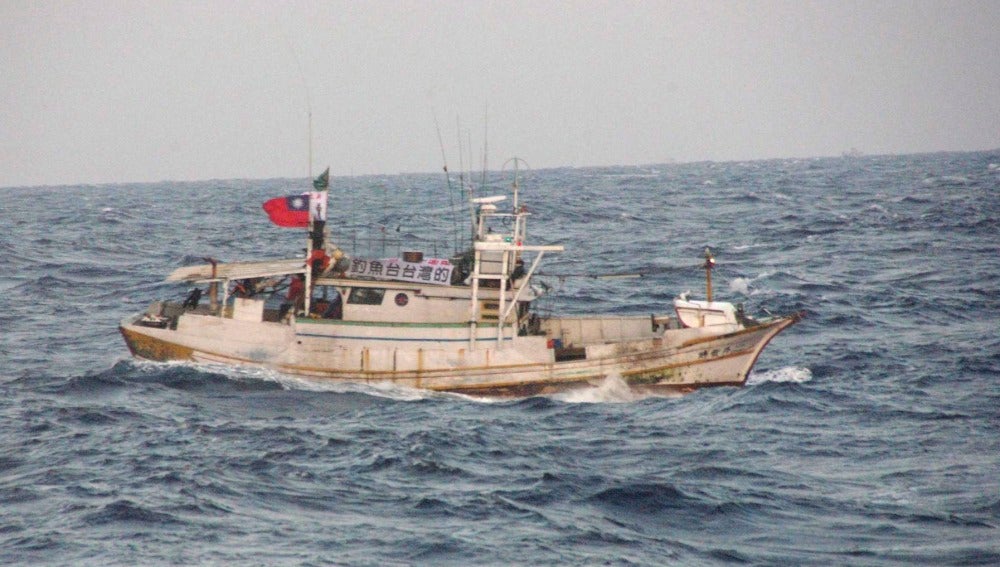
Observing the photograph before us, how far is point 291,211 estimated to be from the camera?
3566cm

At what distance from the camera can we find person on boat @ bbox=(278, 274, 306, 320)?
35969 mm

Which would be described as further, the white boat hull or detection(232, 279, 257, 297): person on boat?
detection(232, 279, 257, 297): person on boat

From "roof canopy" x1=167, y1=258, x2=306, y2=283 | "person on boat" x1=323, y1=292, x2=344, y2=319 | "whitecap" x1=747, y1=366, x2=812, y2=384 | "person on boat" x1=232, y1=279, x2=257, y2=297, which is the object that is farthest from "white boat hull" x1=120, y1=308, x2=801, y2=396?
"whitecap" x1=747, y1=366, x2=812, y2=384

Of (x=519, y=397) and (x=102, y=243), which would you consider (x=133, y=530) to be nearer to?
(x=519, y=397)

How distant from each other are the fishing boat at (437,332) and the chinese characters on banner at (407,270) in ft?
0.10

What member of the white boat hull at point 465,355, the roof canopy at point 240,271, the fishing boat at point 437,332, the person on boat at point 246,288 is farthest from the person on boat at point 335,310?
the person on boat at point 246,288

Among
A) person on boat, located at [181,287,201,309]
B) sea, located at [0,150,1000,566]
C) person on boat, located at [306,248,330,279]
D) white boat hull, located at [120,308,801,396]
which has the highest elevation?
person on boat, located at [306,248,330,279]

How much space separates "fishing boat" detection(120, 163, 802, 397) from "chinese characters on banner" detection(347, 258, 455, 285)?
3 cm

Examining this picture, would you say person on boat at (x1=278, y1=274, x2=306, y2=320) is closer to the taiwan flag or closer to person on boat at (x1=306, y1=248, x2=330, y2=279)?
person on boat at (x1=306, y1=248, x2=330, y2=279)

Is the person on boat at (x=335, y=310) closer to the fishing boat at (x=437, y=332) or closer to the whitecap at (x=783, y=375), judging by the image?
the fishing boat at (x=437, y=332)

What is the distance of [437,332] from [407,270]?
2236 millimetres

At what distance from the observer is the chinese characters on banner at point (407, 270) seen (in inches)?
1389

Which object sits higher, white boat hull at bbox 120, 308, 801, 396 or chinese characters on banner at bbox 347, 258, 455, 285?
chinese characters on banner at bbox 347, 258, 455, 285

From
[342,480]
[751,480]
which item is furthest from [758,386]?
[342,480]
